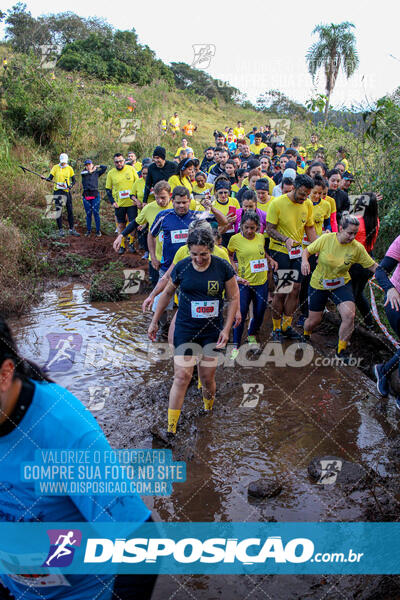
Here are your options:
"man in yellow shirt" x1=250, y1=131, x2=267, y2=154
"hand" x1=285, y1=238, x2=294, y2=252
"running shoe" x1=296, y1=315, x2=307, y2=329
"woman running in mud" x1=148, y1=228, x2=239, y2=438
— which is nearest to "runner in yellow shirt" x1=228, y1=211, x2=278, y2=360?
"hand" x1=285, y1=238, x2=294, y2=252

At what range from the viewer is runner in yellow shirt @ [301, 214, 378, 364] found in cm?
596

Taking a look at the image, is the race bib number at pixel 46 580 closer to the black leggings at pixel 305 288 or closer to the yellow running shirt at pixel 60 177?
the black leggings at pixel 305 288

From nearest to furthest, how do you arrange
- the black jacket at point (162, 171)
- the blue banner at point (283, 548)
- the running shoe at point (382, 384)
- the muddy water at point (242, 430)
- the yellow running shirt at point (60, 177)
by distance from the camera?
the blue banner at point (283, 548), the muddy water at point (242, 430), the running shoe at point (382, 384), the black jacket at point (162, 171), the yellow running shirt at point (60, 177)

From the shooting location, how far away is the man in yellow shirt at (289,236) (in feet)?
21.9

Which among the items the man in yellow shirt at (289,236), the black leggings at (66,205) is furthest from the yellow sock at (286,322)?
the black leggings at (66,205)

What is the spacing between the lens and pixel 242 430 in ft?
15.9

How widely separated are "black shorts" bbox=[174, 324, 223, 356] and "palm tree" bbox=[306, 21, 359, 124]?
22.1m

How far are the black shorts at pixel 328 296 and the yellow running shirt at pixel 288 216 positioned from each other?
2.66 feet

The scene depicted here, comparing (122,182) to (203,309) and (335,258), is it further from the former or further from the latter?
(203,309)

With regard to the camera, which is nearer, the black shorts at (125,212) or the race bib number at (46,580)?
the race bib number at (46,580)

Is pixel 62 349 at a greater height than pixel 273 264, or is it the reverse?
pixel 273 264

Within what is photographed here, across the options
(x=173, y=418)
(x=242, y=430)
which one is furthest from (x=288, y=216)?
(x=173, y=418)

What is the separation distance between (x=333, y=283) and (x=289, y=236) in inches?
39.6

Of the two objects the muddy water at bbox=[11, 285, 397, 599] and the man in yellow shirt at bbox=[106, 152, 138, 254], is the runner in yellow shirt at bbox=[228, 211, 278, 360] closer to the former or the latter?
the muddy water at bbox=[11, 285, 397, 599]
